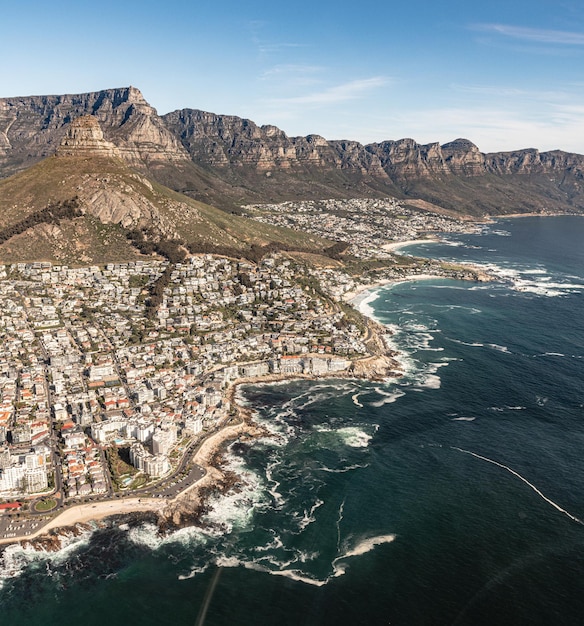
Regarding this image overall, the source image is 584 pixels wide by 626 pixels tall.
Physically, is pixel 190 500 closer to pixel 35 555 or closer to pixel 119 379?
pixel 35 555

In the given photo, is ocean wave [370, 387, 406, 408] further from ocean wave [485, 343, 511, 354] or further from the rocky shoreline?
ocean wave [485, 343, 511, 354]

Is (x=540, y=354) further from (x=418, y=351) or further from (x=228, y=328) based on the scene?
A: (x=228, y=328)

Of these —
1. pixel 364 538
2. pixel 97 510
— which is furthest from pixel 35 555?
pixel 364 538

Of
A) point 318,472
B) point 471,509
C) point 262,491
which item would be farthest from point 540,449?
point 262,491

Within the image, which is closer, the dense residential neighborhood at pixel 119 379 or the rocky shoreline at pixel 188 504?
the rocky shoreline at pixel 188 504

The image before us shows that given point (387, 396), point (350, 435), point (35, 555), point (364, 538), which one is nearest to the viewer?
point (35, 555)

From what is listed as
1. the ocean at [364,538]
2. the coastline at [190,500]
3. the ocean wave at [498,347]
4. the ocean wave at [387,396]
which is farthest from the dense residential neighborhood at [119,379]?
the ocean wave at [498,347]

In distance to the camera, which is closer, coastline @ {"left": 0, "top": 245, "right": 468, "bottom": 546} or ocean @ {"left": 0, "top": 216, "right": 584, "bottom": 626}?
ocean @ {"left": 0, "top": 216, "right": 584, "bottom": 626}

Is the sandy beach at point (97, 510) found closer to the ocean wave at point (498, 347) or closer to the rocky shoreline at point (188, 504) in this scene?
the rocky shoreline at point (188, 504)

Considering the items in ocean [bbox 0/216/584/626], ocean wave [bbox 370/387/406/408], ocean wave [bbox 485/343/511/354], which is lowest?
ocean [bbox 0/216/584/626]

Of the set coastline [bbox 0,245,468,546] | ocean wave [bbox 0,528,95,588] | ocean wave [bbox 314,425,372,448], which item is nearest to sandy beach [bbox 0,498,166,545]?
coastline [bbox 0,245,468,546]
